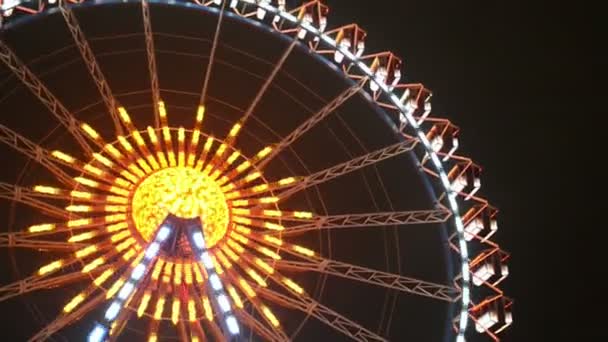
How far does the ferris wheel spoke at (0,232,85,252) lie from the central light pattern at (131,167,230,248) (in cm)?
177

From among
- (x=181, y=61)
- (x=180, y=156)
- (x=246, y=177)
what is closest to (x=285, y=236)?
(x=246, y=177)

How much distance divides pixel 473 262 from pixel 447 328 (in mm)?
1964

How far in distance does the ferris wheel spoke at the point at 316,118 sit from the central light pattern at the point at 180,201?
85.4 inches

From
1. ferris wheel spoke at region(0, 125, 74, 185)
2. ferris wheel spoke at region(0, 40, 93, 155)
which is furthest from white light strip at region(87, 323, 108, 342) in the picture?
ferris wheel spoke at region(0, 40, 93, 155)

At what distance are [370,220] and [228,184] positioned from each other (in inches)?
166

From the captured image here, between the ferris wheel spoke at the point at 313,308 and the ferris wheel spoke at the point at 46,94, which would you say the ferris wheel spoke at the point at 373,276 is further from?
the ferris wheel spoke at the point at 46,94

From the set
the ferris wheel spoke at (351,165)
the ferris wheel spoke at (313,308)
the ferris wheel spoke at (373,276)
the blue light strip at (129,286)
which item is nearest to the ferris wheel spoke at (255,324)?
the ferris wheel spoke at (313,308)

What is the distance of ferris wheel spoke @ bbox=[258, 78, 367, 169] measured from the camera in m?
22.8

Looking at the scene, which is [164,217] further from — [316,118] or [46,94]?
[316,118]

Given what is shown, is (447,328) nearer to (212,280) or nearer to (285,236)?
(285,236)

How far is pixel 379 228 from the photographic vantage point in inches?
984

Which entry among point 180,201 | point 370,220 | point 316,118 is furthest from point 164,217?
point 370,220

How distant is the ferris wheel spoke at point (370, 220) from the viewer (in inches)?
863

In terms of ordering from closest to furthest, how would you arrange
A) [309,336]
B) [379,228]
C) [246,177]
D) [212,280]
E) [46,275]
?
[212,280], [46,275], [246,177], [309,336], [379,228]
